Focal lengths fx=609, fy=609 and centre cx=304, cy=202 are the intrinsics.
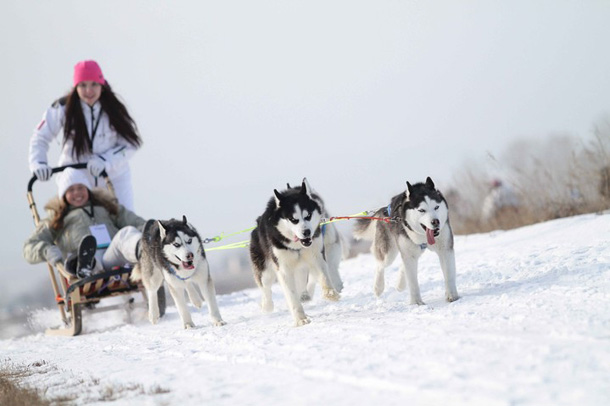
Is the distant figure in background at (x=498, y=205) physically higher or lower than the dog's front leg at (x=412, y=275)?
higher

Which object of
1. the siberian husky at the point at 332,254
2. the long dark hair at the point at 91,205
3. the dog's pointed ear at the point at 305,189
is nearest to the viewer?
the dog's pointed ear at the point at 305,189

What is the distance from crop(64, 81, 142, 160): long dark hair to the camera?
6.81m

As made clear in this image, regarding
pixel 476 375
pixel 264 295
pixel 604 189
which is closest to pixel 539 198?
pixel 604 189

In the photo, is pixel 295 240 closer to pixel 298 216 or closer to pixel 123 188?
pixel 298 216

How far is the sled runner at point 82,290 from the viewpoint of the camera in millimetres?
6090

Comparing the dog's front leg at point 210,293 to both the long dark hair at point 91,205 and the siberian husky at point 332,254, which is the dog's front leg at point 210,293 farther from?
the long dark hair at point 91,205

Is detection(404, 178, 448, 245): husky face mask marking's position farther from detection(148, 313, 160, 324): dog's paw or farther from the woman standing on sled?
the woman standing on sled

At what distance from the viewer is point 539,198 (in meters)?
8.95

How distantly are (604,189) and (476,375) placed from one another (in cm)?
683

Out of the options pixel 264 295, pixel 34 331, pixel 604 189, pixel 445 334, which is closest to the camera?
pixel 445 334

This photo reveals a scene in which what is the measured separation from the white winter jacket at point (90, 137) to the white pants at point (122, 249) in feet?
3.46

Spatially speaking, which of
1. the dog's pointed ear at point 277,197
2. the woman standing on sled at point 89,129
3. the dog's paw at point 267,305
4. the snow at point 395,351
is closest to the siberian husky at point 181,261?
the snow at point 395,351

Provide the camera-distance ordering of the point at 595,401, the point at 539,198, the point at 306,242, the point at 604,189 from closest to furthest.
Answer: the point at 595,401 < the point at 306,242 < the point at 604,189 < the point at 539,198

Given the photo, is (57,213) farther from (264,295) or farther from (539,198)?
(539,198)
